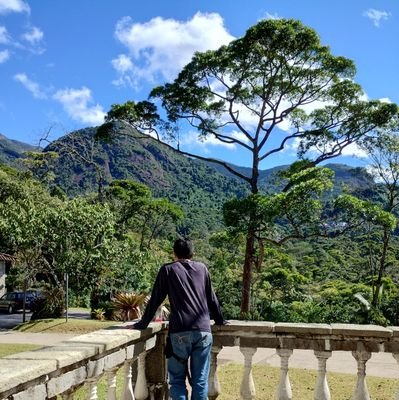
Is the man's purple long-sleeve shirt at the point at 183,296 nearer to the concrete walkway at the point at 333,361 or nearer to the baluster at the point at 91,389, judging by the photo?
the baluster at the point at 91,389

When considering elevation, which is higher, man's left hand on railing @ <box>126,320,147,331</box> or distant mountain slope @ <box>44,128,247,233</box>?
distant mountain slope @ <box>44,128,247,233</box>

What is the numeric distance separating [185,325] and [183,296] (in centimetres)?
20

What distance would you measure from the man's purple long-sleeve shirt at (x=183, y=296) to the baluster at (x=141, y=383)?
0.32 m

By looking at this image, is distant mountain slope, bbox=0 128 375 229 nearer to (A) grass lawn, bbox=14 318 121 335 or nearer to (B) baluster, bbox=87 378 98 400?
(A) grass lawn, bbox=14 318 121 335

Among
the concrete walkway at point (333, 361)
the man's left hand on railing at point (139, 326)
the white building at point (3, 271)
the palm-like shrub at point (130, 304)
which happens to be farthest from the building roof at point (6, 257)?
the man's left hand on railing at point (139, 326)

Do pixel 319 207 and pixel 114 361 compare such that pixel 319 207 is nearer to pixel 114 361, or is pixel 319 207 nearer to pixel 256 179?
pixel 256 179

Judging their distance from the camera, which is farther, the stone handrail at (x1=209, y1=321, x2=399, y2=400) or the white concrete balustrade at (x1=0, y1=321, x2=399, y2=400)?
the stone handrail at (x1=209, y1=321, x2=399, y2=400)

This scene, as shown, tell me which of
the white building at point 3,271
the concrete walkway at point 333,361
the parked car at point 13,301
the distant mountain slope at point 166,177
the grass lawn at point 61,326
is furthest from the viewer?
the distant mountain slope at point 166,177

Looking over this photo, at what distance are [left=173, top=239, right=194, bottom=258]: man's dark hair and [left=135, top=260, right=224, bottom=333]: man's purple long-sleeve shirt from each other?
0.06 m

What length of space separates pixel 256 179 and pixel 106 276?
7299mm

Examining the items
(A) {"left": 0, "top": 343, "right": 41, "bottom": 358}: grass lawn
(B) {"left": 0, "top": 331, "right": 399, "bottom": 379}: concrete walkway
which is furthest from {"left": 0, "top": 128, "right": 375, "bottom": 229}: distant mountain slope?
(B) {"left": 0, "top": 331, "right": 399, "bottom": 379}: concrete walkway

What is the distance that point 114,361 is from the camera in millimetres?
3141

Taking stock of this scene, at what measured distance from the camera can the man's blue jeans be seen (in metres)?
3.44

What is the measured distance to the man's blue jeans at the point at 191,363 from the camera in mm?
3443
